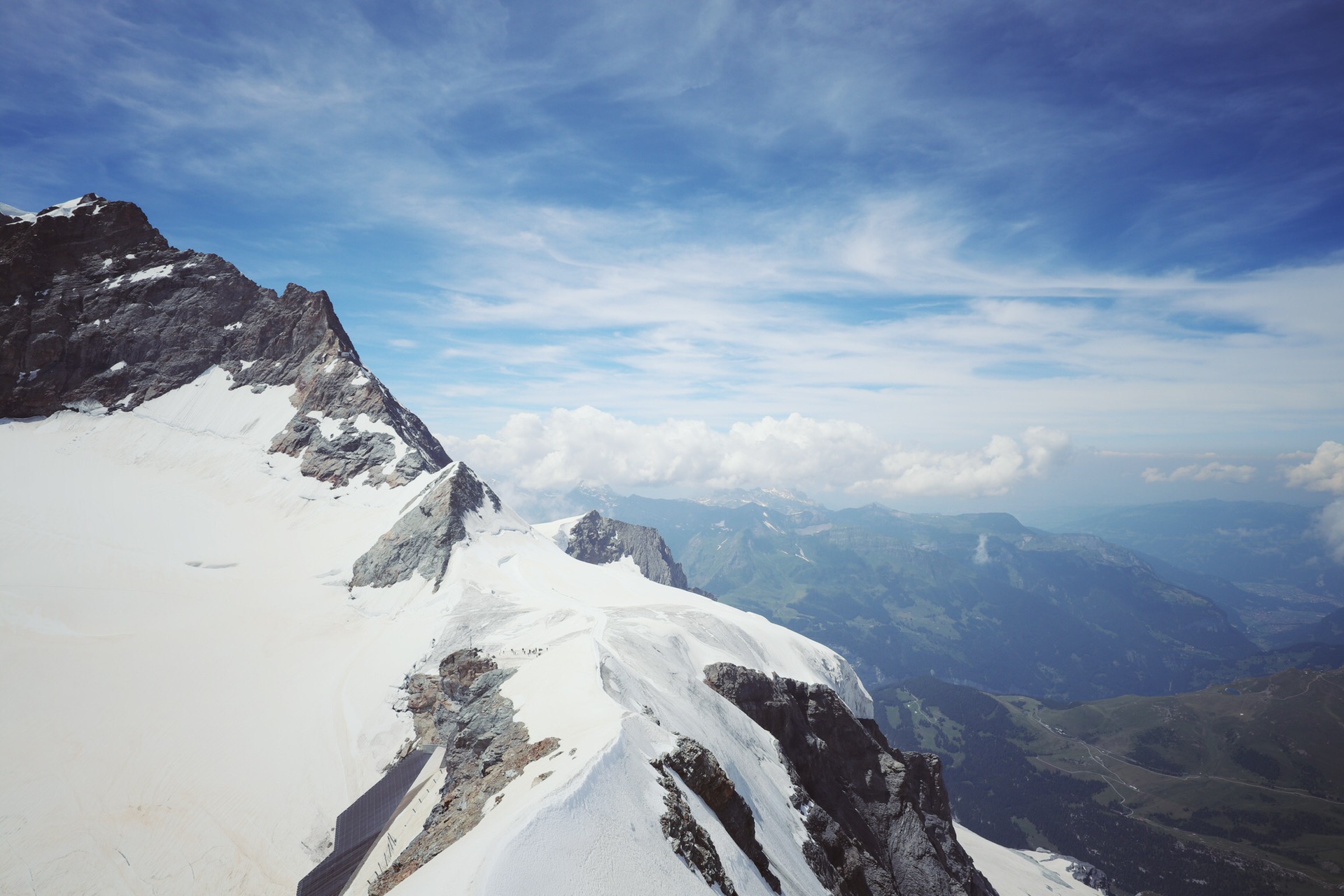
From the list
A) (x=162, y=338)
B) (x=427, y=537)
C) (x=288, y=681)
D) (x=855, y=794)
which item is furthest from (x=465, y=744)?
(x=162, y=338)

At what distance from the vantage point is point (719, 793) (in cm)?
2080

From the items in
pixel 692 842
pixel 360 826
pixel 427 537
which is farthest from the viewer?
pixel 427 537

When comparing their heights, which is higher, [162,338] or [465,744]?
[162,338]

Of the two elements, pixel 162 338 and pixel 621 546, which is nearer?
pixel 162 338

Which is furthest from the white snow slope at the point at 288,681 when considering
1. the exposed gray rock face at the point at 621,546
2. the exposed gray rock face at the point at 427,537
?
the exposed gray rock face at the point at 621,546

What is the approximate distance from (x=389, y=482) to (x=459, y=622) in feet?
102

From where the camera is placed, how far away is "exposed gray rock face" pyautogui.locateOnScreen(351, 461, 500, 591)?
Result: 52594 millimetres

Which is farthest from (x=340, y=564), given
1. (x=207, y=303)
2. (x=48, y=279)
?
(x=48, y=279)

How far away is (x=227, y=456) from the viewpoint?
240 feet

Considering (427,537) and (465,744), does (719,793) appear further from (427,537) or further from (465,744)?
(427,537)

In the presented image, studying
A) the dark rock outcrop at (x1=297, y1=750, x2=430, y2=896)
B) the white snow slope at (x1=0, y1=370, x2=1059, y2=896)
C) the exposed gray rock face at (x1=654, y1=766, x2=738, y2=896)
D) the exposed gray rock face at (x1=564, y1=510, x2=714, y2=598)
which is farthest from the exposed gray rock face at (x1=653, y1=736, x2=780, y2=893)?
the exposed gray rock face at (x1=564, y1=510, x2=714, y2=598)

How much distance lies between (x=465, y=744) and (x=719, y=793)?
1101 centimetres

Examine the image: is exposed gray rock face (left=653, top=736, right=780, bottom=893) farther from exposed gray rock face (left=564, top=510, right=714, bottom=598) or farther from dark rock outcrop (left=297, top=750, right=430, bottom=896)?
exposed gray rock face (left=564, top=510, right=714, bottom=598)

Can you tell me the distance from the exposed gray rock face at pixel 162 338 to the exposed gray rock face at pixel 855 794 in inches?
1965
